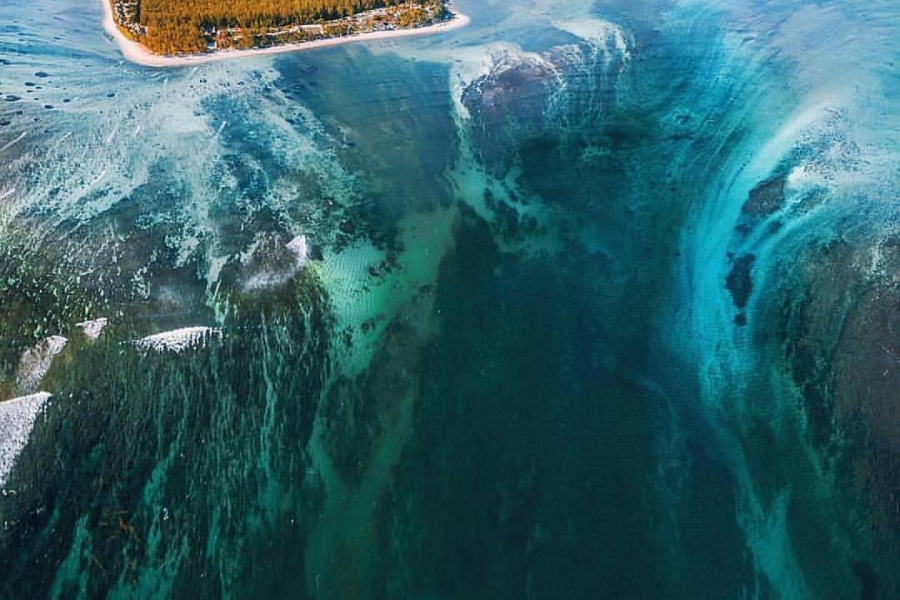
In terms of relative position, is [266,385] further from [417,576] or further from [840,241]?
[840,241]

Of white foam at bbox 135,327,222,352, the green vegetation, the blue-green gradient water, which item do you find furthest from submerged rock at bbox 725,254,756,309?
the green vegetation

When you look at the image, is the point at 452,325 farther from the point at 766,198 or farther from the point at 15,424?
the point at 766,198

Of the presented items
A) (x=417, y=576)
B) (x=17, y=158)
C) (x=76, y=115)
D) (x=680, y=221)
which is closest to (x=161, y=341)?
(x=417, y=576)

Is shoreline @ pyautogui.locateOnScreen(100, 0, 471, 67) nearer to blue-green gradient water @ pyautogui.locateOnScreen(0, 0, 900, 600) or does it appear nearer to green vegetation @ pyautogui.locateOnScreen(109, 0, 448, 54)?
green vegetation @ pyautogui.locateOnScreen(109, 0, 448, 54)

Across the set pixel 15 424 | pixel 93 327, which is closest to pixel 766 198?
pixel 93 327

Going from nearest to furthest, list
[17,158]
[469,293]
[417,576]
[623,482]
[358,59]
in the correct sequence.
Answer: [417,576]
[623,482]
[469,293]
[17,158]
[358,59]
